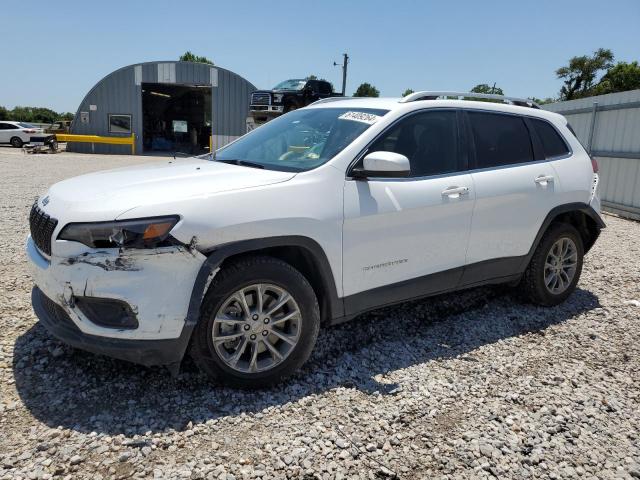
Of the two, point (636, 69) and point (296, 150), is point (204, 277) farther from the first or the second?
point (636, 69)

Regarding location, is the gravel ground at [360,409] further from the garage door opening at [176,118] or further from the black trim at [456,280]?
the garage door opening at [176,118]

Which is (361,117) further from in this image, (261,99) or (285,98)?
(261,99)

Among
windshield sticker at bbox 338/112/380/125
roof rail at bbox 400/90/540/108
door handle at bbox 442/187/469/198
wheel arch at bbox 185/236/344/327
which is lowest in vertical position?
wheel arch at bbox 185/236/344/327

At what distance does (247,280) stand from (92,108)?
3223cm

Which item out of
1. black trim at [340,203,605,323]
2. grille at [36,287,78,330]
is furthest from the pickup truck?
grille at [36,287,78,330]

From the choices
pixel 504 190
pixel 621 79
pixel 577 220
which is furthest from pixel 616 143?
pixel 621 79

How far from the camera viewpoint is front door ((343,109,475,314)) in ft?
10.9

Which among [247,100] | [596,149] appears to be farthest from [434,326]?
[247,100]

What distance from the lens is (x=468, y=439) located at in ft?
9.07

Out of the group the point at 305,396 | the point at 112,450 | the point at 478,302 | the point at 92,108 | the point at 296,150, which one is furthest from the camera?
the point at 92,108

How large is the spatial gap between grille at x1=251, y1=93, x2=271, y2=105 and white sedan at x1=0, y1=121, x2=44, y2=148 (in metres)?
17.5

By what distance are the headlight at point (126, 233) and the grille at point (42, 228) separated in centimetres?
26

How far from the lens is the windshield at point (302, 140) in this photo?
346 centimetres

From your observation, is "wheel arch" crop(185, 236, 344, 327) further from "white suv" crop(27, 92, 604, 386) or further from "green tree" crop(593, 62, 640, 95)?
"green tree" crop(593, 62, 640, 95)
